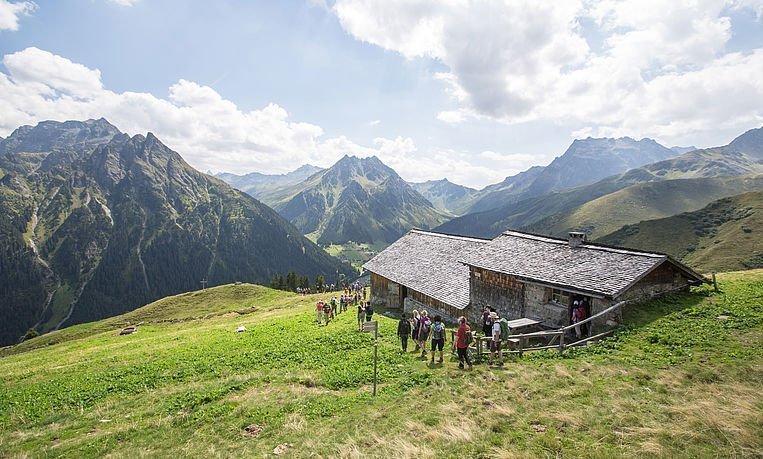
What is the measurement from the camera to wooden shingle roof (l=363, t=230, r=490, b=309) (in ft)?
111

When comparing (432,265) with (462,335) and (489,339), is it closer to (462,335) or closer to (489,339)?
(489,339)

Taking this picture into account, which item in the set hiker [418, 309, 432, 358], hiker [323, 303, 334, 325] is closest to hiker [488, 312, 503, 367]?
hiker [418, 309, 432, 358]

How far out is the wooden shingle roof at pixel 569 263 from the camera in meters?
21.6

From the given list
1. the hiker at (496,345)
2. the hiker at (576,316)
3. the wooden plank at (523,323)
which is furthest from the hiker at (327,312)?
the hiker at (576,316)

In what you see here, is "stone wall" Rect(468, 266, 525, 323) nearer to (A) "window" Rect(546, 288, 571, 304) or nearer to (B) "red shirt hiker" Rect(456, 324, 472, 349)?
(A) "window" Rect(546, 288, 571, 304)

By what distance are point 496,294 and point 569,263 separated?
20.3ft

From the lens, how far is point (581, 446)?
9383mm

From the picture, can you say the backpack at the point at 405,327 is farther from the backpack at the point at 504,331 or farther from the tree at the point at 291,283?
the tree at the point at 291,283

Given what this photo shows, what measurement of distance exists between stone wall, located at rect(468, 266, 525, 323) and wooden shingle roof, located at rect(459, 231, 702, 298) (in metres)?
0.92

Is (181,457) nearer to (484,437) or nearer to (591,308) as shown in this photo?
(484,437)

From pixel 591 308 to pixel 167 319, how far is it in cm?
6923

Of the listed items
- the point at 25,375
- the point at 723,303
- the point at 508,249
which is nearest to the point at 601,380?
the point at 723,303

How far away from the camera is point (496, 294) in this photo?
29031 millimetres

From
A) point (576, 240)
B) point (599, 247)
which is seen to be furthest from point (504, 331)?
point (576, 240)
